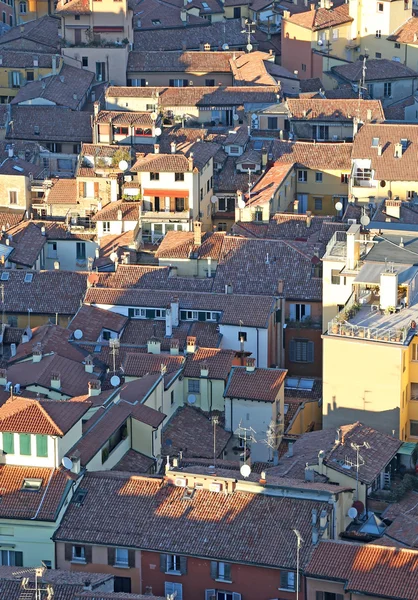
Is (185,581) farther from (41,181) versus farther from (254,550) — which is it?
(41,181)

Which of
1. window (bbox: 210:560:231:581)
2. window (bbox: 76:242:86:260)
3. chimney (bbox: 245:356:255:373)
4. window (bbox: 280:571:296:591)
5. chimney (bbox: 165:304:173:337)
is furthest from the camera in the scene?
window (bbox: 76:242:86:260)

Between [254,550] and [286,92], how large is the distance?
60.6 metres

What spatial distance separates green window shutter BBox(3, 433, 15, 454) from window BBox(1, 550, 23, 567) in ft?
11.3

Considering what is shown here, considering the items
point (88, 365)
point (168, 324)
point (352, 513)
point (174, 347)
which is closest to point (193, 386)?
point (174, 347)

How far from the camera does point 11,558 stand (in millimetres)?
67000

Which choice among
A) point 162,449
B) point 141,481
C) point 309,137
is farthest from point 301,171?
point 141,481

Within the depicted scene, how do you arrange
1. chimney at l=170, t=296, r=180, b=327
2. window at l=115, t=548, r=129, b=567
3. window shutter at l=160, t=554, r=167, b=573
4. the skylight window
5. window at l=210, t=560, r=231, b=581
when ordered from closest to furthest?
window at l=210, t=560, r=231, b=581, window shutter at l=160, t=554, r=167, b=573, window at l=115, t=548, r=129, b=567, the skylight window, chimney at l=170, t=296, r=180, b=327

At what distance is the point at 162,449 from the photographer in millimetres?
75250

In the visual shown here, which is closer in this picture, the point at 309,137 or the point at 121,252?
the point at 121,252

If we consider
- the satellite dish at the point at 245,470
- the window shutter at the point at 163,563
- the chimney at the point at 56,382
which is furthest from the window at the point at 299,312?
the window shutter at the point at 163,563

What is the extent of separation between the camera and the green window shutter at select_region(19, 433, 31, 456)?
223 ft

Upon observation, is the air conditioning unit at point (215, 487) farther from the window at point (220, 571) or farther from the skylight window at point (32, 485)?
the skylight window at point (32, 485)

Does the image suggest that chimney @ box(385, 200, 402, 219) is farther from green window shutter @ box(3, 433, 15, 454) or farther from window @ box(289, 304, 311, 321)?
green window shutter @ box(3, 433, 15, 454)

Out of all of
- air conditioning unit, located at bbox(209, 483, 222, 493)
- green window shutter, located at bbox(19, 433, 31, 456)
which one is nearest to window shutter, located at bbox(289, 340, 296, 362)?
air conditioning unit, located at bbox(209, 483, 222, 493)
